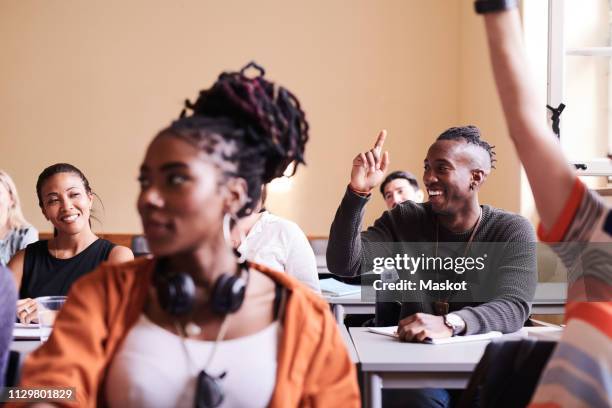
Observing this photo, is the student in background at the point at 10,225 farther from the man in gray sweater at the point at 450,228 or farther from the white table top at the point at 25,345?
the man in gray sweater at the point at 450,228

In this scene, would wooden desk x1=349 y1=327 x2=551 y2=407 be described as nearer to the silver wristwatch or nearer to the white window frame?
the silver wristwatch

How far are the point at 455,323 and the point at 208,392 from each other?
1132 mm

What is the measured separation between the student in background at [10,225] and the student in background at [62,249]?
784 millimetres

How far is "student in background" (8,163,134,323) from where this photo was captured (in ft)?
9.17

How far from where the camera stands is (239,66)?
18.1ft

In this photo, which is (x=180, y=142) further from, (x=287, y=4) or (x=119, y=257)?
(x=287, y=4)

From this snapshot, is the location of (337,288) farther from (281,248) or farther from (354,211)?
(354,211)

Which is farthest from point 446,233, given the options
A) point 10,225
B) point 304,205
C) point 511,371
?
point 304,205

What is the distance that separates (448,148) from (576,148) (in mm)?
1640

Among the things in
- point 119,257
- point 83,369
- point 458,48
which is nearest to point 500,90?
point 83,369

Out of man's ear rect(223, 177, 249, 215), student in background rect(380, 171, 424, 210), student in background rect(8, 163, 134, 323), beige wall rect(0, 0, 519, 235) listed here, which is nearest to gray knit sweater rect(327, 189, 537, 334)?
student in background rect(8, 163, 134, 323)

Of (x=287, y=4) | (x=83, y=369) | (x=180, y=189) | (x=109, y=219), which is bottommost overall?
(x=109, y=219)

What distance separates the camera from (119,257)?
9.22 ft

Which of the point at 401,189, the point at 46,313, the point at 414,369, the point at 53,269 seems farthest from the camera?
the point at 401,189
